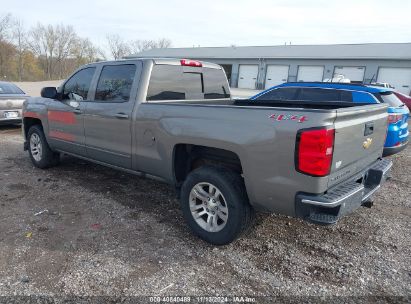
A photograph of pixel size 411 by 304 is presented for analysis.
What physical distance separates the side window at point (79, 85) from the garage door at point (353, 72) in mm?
28004

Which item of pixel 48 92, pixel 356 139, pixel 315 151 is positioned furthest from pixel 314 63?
pixel 315 151

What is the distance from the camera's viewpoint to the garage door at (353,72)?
2864 centimetres

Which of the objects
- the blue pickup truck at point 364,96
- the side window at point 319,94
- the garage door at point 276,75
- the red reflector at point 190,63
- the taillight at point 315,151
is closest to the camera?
the taillight at point 315,151

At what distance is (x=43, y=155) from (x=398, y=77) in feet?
94.0

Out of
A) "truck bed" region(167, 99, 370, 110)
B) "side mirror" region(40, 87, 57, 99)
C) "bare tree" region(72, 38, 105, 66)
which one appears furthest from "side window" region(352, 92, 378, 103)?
"bare tree" region(72, 38, 105, 66)

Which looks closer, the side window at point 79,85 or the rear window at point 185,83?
the rear window at point 185,83

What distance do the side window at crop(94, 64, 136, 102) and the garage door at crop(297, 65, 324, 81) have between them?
29.7 m

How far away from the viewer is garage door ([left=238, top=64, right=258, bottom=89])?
36.1m

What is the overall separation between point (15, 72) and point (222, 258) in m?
63.6

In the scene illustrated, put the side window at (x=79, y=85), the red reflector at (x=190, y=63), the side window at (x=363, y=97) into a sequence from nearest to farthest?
the red reflector at (x=190, y=63) < the side window at (x=79, y=85) < the side window at (x=363, y=97)

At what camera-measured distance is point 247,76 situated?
36.9 m

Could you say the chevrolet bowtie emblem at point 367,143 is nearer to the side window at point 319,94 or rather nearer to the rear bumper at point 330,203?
the rear bumper at point 330,203

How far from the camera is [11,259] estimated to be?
3.11m

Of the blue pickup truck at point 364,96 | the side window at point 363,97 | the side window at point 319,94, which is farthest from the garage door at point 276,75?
the side window at point 363,97
